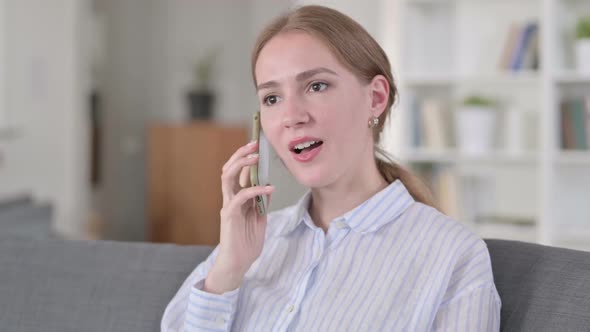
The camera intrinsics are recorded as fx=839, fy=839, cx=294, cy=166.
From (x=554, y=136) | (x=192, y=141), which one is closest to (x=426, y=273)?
(x=554, y=136)

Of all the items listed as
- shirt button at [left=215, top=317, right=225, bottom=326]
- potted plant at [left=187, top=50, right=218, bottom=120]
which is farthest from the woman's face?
potted plant at [left=187, top=50, right=218, bottom=120]

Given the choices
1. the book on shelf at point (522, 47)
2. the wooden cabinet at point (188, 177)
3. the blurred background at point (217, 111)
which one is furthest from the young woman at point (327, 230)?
the wooden cabinet at point (188, 177)

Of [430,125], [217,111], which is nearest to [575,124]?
[430,125]

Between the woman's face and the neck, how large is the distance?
43 mm

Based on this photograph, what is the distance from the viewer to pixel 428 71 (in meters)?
4.07

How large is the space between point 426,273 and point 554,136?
2704 millimetres

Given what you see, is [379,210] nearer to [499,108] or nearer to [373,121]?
[373,121]

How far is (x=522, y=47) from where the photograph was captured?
3842 millimetres

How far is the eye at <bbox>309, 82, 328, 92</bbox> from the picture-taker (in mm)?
1336

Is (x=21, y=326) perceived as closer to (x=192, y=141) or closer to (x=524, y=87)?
(x=524, y=87)

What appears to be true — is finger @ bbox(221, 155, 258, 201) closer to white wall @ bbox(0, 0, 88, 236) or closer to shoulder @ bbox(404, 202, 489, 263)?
shoulder @ bbox(404, 202, 489, 263)

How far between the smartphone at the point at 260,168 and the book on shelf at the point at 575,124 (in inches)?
105

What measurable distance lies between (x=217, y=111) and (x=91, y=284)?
5647 mm

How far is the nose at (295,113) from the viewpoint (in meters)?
1.32
